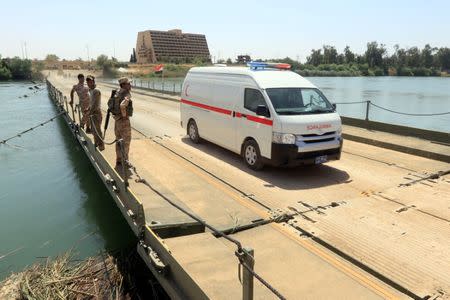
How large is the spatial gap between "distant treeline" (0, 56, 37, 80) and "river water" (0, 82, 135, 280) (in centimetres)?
9564

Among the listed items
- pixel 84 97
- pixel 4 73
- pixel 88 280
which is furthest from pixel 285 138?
pixel 4 73

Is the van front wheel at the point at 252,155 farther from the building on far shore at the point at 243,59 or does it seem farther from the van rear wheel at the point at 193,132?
the building on far shore at the point at 243,59

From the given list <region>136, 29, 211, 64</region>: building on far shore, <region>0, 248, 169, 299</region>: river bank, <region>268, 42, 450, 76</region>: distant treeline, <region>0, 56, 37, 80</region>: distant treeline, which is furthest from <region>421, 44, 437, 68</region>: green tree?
<region>0, 248, 169, 299</region>: river bank

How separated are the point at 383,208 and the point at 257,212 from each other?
7.55ft

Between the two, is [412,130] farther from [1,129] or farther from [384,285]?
[1,129]

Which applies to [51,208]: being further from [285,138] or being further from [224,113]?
[285,138]

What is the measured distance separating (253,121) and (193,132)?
3.71 meters

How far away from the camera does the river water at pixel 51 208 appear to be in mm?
8102

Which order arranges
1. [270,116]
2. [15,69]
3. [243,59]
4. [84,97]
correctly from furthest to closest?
[15,69] < [243,59] < [84,97] < [270,116]

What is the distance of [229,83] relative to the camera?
1011 centimetres

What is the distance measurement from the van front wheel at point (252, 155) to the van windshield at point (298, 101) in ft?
3.65

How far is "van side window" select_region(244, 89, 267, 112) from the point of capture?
29.5ft

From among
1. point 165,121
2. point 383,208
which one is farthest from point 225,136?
point 165,121

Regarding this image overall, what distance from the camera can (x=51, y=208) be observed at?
10.6 metres
